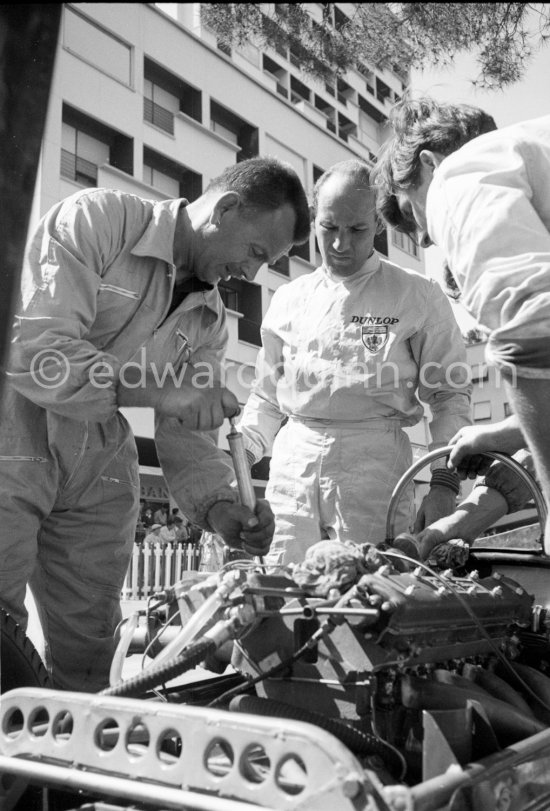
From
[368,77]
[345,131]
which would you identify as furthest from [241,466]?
[345,131]

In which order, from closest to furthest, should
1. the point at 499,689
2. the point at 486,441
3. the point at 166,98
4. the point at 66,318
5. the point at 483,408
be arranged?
the point at 499,689
the point at 486,441
the point at 66,318
the point at 483,408
the point at 166,98

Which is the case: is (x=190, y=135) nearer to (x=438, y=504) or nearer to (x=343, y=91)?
(x=343, y=91)

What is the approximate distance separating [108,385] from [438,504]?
114 cm

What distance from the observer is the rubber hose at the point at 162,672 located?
50.1 inches

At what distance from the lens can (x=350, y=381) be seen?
303 cm

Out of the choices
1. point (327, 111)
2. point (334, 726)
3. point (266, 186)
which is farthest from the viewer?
point (327, 111)

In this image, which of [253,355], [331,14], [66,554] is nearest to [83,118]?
[253,355]

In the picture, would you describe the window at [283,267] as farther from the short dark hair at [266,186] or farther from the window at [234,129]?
the short dark hair at [266,186]

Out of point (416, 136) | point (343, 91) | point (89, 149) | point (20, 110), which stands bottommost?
point (20, 110)

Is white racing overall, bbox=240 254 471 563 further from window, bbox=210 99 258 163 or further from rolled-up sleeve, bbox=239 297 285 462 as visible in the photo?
window, bbox=210 99 258 163

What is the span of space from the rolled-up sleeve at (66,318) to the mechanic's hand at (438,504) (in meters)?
1.08

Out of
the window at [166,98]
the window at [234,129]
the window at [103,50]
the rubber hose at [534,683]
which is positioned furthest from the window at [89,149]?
the rubber hose at [534,683]

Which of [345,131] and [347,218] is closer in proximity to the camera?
[347,218]

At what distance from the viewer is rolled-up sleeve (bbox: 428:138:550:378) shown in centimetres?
142
